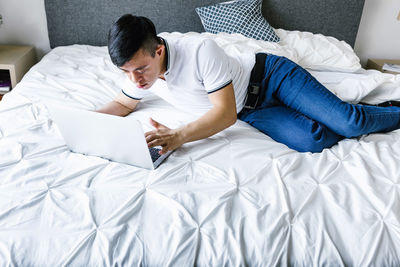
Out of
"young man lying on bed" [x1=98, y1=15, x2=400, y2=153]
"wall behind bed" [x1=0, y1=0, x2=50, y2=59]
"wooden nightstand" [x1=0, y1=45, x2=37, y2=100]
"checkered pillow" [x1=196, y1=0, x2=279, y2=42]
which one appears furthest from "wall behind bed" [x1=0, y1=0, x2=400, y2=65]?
"young man lying on bed" [x1=98, y1=15, x2=400, y2=153]

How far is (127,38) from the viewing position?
1.03 metres

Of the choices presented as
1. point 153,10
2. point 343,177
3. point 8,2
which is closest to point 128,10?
point 153,10

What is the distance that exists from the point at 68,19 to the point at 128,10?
440mm

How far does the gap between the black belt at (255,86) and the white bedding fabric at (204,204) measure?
0.67 feet

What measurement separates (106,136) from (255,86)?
0.73 metres

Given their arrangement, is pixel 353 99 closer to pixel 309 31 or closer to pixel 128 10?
pixel 309 31

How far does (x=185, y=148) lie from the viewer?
4.04ft

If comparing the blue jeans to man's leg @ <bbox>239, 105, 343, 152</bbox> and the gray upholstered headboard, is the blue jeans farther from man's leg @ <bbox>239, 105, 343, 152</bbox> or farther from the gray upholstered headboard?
the gray upholstered headboard

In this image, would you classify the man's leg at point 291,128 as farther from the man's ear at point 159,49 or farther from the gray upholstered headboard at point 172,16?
the gray upholstered headboard at point 172,16

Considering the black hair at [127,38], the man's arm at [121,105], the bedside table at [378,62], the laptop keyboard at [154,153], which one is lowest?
the bedside table at [378,62]

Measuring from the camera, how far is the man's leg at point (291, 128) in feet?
4.22

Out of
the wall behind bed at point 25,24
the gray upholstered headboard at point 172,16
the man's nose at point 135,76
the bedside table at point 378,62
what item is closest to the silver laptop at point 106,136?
the man's nose at point 135,76

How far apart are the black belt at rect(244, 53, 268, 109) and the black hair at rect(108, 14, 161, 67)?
0.59m

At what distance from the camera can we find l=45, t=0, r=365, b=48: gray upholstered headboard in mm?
2459
